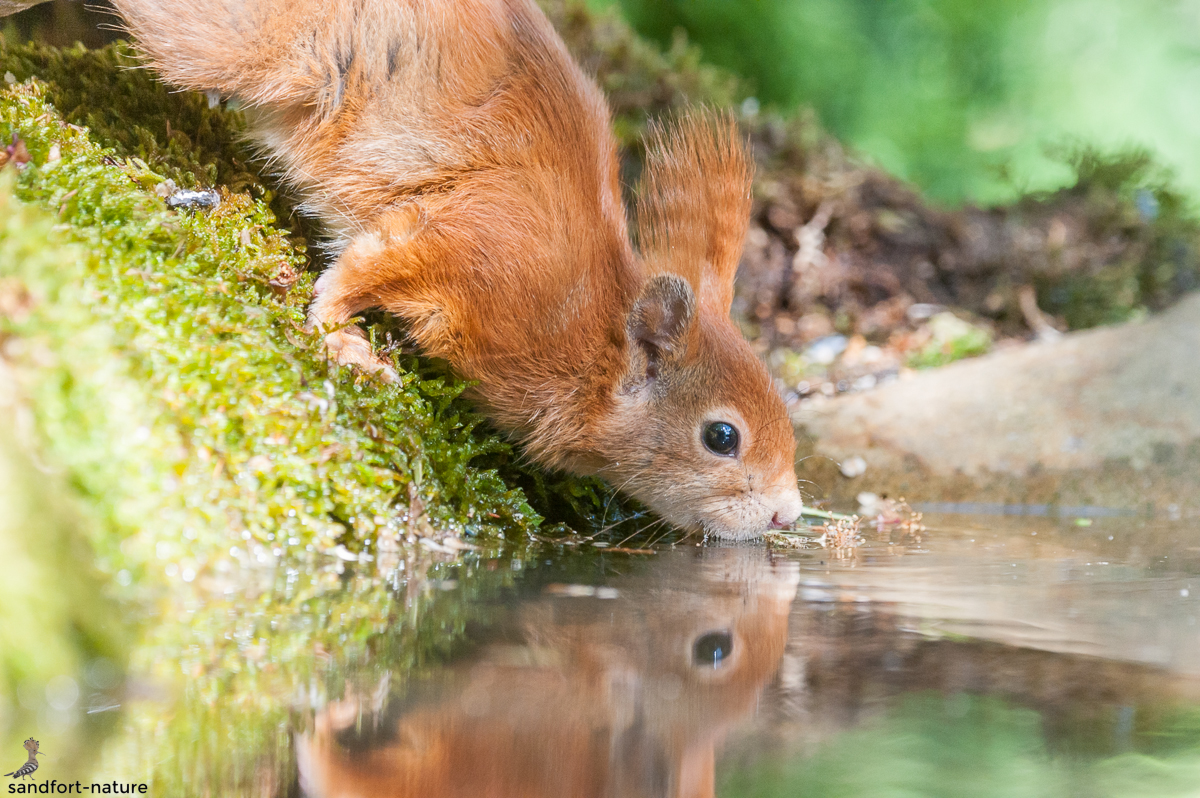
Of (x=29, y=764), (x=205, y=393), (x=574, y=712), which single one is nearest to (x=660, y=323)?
(x=205, y=393)

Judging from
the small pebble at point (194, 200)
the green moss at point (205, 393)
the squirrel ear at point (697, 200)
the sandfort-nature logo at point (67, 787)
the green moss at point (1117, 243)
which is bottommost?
the sandfort-nature logo at point (67, 787)

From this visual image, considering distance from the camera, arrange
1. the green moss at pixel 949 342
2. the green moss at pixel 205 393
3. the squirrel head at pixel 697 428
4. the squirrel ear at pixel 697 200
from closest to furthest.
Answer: the green moss at pixel 205 393, the squirrel head at pixel 697 428, the squirrel ear at pixel 697 200, the green moss at pixel 949 342

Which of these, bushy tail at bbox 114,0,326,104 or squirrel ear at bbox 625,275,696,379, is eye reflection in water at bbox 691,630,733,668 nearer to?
squirrel ear at bbox 625,275,696,379

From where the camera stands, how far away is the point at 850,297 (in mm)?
5797

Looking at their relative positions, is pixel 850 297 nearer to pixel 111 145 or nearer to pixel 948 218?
pixel 948 218

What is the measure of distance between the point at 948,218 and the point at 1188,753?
551 cm

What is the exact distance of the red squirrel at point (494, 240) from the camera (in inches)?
112

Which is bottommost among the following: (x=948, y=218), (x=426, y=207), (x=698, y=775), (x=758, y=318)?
(x=698, y=775)

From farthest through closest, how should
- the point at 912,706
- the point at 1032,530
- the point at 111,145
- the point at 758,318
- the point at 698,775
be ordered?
the point at 758,318, the point at 1032,530, the point at 111,145, the point at 912,706, the point at 698,775

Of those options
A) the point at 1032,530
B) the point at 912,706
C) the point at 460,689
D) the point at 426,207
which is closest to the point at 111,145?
the point at 426,207

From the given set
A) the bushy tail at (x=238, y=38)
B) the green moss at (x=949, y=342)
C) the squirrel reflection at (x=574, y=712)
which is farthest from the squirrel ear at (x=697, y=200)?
the green moss at (x=949, y=342)

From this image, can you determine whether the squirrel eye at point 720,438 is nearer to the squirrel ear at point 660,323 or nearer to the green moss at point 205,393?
the squirrel ear at point 660,323

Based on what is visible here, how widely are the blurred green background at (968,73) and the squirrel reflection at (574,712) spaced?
546 cm

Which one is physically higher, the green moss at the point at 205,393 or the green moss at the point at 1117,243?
the green moss at the point at 1117,243
